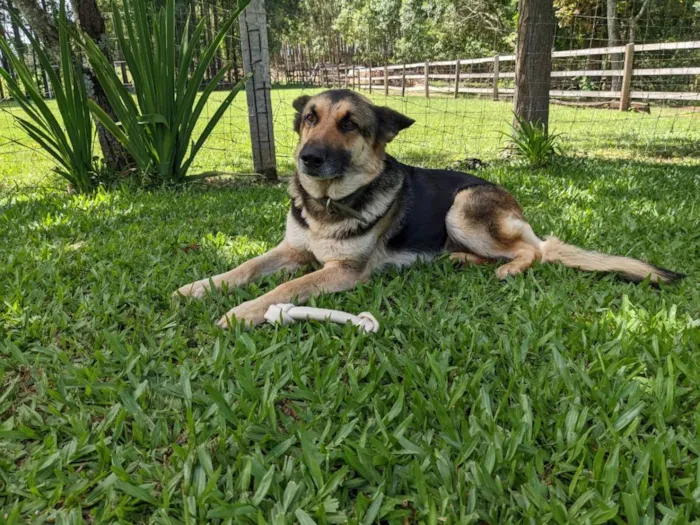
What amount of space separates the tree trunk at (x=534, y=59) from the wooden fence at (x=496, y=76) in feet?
11.6

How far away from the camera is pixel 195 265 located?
10.5ft

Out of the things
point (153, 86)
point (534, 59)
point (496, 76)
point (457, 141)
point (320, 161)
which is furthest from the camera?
point (496, 76)

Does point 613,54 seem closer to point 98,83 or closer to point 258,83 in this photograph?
point 258,83

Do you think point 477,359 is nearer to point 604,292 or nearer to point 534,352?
point 534,352

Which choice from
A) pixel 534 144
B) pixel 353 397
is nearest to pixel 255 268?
pixel 353 397

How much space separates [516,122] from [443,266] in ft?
16.4

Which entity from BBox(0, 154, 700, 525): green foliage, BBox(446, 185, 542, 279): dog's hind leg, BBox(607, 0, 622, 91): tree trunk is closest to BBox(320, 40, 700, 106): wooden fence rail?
BBox(607, 0, 622, 91): tree trunk

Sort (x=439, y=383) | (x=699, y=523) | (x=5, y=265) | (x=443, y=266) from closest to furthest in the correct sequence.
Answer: (x=699, y=523) → (x=439, y=383) → (x=5, y=265) → (x=443, y=266)

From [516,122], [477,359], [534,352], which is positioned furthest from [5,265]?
[516,122]

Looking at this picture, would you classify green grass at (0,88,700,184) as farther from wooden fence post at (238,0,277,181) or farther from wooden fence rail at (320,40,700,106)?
wooden fence rail at (320,40,700,106)

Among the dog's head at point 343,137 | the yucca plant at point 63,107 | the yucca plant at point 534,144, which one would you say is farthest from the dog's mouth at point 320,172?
the yucca plant at point 534,144

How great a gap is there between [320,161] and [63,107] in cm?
369

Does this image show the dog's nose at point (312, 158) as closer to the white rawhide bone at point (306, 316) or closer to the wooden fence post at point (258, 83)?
the white rawhide bone at point (306, 316)

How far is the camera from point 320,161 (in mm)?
2814
